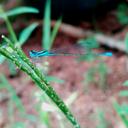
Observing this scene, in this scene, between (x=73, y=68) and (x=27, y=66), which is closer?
(x=27, y=66)

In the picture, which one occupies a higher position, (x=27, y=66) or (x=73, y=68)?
(x=27, y=66)

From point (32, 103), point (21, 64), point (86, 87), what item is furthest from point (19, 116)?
point (21, 64)

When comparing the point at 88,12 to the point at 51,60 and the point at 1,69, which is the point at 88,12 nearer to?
the point at 51,60

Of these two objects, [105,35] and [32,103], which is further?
[105,35]

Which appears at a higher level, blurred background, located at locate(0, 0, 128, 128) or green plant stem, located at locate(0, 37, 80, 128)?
green plant stem, located at locate(0, 37, 80, 128)

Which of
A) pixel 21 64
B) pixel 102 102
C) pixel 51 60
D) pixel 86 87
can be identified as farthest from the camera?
pixel 51 60

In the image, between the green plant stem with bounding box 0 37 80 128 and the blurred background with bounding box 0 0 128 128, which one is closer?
the green plant stem with bounding box 0 37 80 128

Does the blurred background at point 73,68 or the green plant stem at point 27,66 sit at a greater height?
the green plant stem at point 27,66

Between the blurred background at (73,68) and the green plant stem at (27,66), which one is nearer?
the green plant stem at (27,66)
